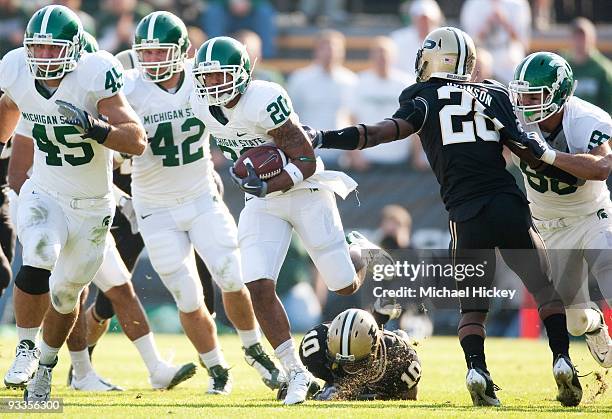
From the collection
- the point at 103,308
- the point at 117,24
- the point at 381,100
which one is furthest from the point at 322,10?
the point at 103,308

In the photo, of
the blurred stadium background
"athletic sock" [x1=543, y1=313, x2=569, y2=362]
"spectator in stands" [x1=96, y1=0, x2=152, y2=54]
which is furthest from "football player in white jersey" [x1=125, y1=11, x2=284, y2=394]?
"spectator in stands" [x1=96, y1=0, x2=152, y2=54]

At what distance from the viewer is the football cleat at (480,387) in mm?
6418

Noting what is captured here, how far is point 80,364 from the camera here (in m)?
7.85

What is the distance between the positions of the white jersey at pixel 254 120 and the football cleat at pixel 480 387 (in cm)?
139

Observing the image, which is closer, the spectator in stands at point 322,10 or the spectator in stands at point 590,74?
the spectator in stands at point 590,74

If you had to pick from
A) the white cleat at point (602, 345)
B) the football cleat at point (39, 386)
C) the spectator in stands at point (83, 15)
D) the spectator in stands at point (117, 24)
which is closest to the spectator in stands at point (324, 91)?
the spectator in stands at point (117, 24)

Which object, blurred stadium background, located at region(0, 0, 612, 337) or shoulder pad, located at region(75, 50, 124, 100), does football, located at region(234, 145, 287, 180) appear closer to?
shoulder pad, located at region(75, 50, 124, 100)

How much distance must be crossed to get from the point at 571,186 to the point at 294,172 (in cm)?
163

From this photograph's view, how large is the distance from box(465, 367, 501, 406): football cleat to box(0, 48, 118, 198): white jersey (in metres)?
2.22

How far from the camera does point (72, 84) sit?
6688 millimetres

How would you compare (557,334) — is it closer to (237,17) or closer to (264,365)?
(264,365)

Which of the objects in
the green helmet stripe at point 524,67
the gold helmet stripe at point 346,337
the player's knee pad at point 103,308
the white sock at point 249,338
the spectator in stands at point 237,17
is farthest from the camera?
the spectator in stands at point 237,17

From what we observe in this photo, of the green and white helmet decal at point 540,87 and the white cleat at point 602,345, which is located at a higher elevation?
the green and white helmet decal at point 540,87

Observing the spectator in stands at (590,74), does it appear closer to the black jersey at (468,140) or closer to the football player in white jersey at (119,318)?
the black jersey at (468,140)
